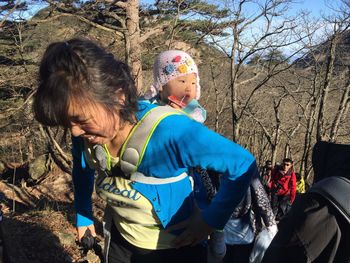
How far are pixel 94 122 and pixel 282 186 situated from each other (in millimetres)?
6283

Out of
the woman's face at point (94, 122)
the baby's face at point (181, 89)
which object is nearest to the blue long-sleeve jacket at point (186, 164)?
the woman's face at point (94, 122)

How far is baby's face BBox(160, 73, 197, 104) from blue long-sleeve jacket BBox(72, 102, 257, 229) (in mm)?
1342

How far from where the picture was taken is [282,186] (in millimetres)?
7109

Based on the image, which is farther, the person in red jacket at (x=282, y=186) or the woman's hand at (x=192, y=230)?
the person in red jacket at (x=282, y=186)

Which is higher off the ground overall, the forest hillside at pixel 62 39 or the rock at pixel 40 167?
the forest hillside at pixel 62 39

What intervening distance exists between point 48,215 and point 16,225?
0.74 m

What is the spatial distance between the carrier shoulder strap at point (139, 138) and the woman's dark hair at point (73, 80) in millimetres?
87

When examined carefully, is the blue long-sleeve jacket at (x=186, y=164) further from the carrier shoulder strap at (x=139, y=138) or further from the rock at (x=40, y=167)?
the rock at (x=40, y=167)

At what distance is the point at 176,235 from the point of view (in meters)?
1.55

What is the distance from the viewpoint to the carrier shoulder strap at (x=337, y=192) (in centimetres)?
86

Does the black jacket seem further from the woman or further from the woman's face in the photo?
the woman's face

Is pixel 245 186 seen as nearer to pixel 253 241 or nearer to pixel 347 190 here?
pixel 347 190

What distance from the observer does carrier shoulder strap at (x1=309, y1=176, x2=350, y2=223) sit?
2.81ft

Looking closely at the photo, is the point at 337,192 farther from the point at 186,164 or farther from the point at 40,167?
the point at 40,167
